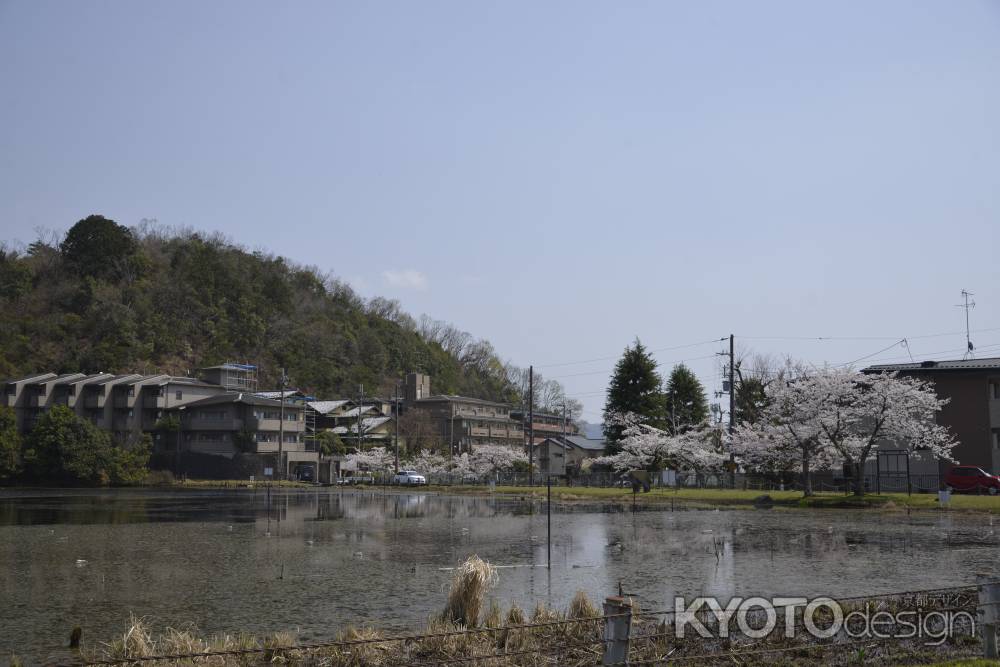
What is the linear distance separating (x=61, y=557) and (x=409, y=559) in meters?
8.55

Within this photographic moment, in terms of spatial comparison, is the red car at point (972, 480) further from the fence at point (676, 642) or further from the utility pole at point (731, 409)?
the fence at point (676, 642)

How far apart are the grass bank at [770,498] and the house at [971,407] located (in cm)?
734

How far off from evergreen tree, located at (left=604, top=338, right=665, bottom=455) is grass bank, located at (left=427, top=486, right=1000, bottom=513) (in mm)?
14336

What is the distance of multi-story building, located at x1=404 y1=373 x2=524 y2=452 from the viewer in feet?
321

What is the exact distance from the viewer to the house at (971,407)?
47.2 m

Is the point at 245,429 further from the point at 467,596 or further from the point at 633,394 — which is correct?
the point at 467,596

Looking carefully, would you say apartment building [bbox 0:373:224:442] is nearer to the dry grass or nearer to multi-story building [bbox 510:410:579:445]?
multi-story building [bbox 510:410:579:445]

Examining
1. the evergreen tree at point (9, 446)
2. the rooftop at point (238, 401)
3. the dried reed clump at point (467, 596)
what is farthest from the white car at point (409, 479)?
the dried reed clump at point (467, 596)

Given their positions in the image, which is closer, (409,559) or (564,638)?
(564,638)

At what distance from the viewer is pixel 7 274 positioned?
106 metres

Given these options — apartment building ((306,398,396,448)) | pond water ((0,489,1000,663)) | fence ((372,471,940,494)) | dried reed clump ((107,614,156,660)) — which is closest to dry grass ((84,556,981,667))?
dried reed clump ((107,614,156,660))

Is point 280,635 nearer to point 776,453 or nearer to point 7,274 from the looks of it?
point 776,453

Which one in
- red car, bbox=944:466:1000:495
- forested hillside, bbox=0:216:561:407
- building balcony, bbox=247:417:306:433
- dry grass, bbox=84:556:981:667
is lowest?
red car, bbox=944:466:1000:495

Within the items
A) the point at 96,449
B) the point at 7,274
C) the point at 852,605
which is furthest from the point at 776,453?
the point at 7,274
